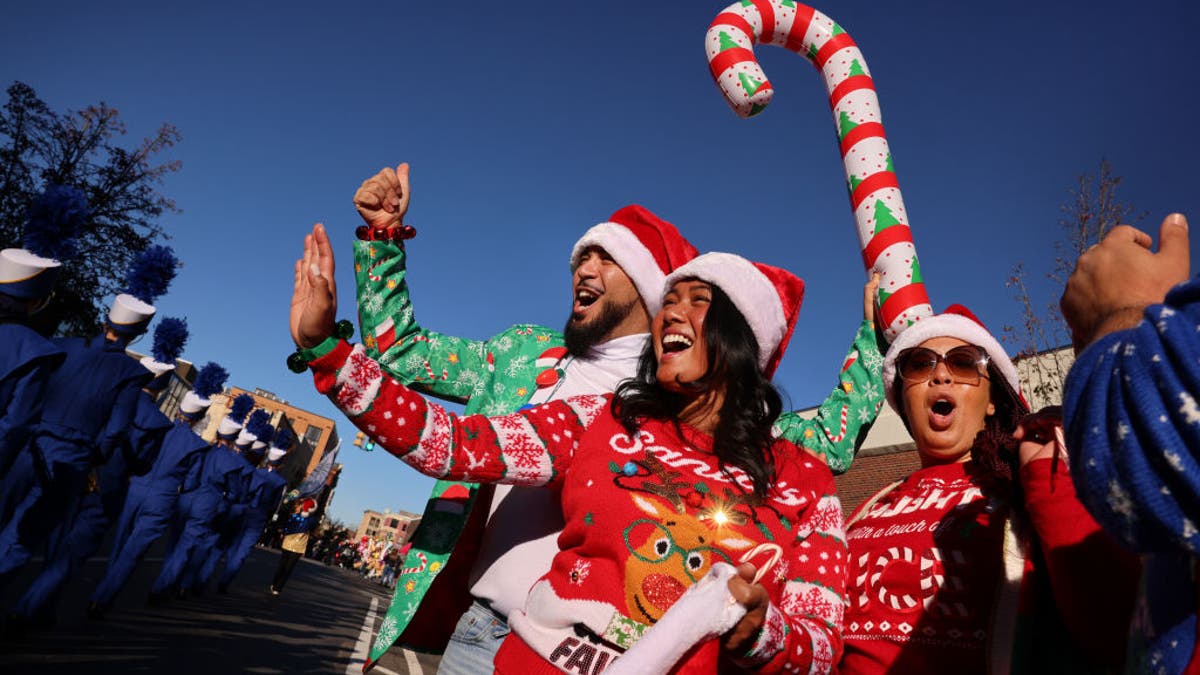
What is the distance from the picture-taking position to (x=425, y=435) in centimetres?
165

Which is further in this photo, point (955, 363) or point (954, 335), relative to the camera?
point (954, 335)

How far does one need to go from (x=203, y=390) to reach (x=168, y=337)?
8.34 feet

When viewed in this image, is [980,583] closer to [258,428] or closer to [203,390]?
[203,390]

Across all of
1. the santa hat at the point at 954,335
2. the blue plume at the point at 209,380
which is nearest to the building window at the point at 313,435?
the blue plume at the point at 209,380

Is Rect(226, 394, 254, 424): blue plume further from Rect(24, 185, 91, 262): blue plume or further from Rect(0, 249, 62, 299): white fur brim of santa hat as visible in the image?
Rect(0, 249, 62, 299): white fur brim of santa hat

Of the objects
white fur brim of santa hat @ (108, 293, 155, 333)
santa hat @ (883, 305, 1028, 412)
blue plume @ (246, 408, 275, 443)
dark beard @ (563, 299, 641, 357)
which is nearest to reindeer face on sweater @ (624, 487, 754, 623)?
dark beard @ (563, 299, 641, 357)

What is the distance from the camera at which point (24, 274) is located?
14.1ft

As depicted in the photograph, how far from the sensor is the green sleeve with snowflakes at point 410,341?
2.27 meters

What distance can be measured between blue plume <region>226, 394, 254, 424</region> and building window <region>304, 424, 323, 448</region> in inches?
2809

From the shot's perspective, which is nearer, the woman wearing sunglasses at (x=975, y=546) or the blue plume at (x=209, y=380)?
the woman wearing sunglasses at (x=975, y=546)

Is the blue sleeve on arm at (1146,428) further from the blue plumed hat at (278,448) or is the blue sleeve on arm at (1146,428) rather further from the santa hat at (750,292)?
the blue plumed hat at (278,448)

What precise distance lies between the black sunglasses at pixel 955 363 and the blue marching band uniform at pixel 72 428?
4.73m

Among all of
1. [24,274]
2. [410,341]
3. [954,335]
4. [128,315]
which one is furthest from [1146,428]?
[128,315]

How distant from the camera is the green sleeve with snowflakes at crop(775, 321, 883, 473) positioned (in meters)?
2.95
